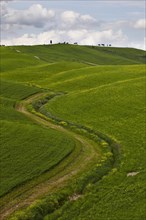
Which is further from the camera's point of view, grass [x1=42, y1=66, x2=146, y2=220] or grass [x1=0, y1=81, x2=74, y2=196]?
grass [x1=0, y1=81, x2=74, y2=196]

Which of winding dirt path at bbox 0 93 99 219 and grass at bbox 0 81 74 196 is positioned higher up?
grass at bbox 0 81 74 196

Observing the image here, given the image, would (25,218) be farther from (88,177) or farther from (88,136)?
(88,136)

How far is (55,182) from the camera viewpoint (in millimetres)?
35156

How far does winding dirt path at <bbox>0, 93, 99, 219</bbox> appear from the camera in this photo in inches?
1219

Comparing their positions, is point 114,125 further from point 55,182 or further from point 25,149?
point 55,182

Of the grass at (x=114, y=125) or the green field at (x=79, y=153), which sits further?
the green field at (x=79, y=153)

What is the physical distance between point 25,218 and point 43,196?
395cm

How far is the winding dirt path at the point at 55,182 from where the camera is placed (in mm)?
30959

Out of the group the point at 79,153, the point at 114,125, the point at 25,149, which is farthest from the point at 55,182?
the point at 114,125

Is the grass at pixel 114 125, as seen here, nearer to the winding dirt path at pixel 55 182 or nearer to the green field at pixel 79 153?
the green field at pixel 79 153

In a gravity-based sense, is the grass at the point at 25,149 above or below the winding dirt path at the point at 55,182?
above

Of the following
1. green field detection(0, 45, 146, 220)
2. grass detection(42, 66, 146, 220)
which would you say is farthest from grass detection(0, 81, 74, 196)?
grass detection(42, 66, 146, 220)

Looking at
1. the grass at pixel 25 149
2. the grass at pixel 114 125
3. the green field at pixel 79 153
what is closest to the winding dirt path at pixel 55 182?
the green field at pixel 79 153

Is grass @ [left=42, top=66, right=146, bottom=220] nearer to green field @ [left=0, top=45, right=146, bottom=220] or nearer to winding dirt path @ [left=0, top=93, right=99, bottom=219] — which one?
green field @ [left=0, top=45, right=146, bottom=220]
